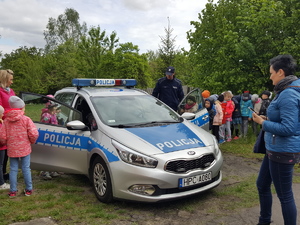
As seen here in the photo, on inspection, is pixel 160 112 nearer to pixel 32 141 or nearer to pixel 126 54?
pixel 32 141

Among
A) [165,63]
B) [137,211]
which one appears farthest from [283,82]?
[165,63]

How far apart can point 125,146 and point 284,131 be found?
6.89 ft

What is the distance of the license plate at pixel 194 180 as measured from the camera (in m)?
4.00

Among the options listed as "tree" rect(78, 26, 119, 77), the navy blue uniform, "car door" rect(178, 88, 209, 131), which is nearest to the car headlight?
"car door" rect(178, 88, 209, 131)

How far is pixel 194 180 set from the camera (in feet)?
13.5

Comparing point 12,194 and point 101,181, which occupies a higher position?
point 101,181

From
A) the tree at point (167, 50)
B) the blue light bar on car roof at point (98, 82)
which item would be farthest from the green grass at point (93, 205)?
the tree at point (167, 50)

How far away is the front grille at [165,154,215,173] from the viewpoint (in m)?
3.99

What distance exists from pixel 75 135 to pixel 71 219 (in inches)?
57.3

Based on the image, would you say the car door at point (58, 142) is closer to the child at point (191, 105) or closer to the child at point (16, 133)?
the child at point (16, 133)

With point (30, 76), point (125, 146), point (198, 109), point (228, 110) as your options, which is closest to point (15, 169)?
point (125, 146)

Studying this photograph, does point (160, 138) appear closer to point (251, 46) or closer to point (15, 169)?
point (15, 169)

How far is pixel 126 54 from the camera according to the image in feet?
105

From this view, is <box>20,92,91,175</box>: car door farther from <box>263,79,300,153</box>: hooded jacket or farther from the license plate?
<box>263,79,300,153</box>: hooded jacket
